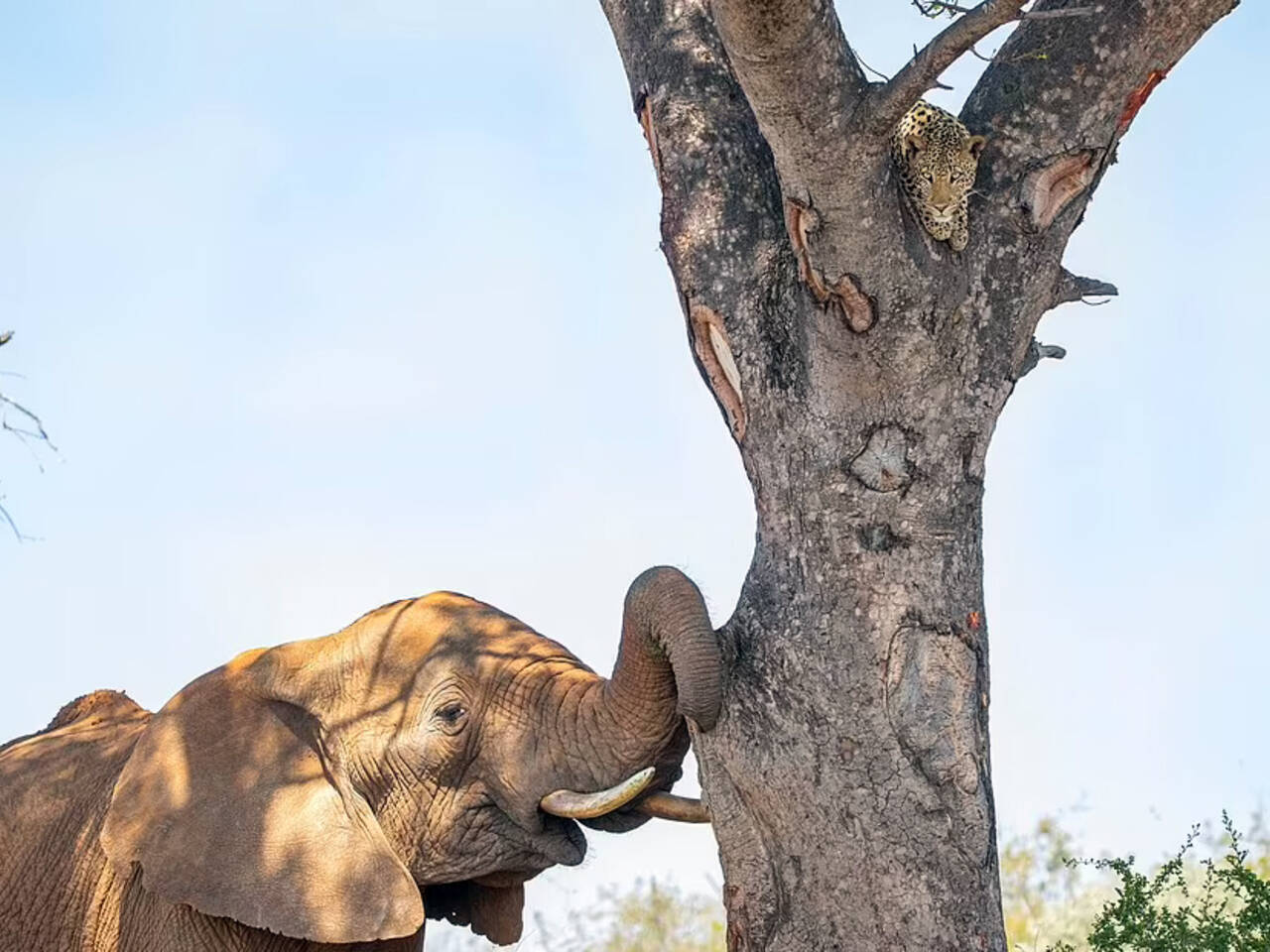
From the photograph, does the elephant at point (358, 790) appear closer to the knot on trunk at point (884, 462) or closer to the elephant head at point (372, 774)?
the elephant head at point (372, 774)

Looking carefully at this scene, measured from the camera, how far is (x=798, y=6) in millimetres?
5156

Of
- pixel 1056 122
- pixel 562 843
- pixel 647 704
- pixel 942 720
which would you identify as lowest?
pixel 562 843

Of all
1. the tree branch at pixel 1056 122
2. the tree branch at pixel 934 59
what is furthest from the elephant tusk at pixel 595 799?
the tree branch at pixel 934 59

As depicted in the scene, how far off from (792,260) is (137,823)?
333 centimetres

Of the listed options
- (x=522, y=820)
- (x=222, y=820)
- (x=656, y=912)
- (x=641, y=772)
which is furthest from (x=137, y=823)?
(x=656, y=912)

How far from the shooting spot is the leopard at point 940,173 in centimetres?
565

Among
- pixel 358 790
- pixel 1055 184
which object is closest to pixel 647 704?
pixel 358 790

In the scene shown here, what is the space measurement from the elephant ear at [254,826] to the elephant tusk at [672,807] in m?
0.95

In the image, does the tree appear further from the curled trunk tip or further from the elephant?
the elephant

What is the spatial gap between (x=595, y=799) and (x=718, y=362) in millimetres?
1700

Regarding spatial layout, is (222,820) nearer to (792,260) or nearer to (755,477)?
(755,477)

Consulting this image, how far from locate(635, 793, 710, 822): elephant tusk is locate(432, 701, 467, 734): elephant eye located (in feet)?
2.64

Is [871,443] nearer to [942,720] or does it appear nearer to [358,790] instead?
[942,720]

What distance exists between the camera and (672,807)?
6691mm
